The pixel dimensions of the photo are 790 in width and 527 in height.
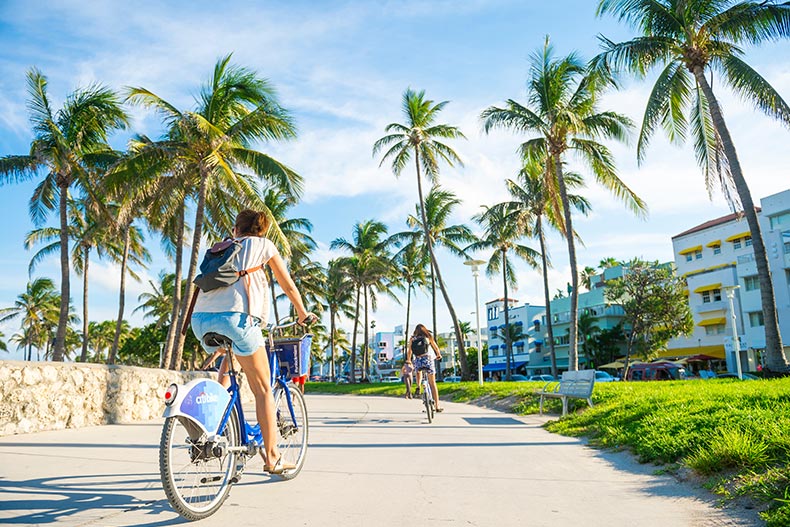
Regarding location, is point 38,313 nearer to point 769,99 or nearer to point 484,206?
point 484,206

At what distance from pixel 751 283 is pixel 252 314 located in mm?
49134

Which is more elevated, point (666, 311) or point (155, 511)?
point (666, 311)

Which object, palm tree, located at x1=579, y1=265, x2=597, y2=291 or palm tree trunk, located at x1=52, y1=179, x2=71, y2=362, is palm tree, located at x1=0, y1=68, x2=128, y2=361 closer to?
palm tree trunk, located at x1=52, y1=179, x2=71, y2=362

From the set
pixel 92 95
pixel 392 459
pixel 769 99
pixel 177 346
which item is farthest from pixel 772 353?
pixel 92 95

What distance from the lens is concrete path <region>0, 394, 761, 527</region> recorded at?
10.7 ft

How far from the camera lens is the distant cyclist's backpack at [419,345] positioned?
33.7ft

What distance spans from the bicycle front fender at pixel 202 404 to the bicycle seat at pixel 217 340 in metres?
0.26

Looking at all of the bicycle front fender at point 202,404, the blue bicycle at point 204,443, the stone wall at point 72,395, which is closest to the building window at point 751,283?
the stone wall at point 72,395

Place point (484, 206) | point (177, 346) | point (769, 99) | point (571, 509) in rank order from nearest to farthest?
point (571, 509) → point (769, 99) → point (177, 346) → point (484, 206)

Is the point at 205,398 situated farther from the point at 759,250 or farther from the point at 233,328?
the point at 759,250

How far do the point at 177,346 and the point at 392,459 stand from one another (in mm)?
14161

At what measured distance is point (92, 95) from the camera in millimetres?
18172

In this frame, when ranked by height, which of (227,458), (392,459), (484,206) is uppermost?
(484,206)

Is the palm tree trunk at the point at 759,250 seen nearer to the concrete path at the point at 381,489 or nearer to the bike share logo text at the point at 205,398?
the concrete path at the point at 381,489
